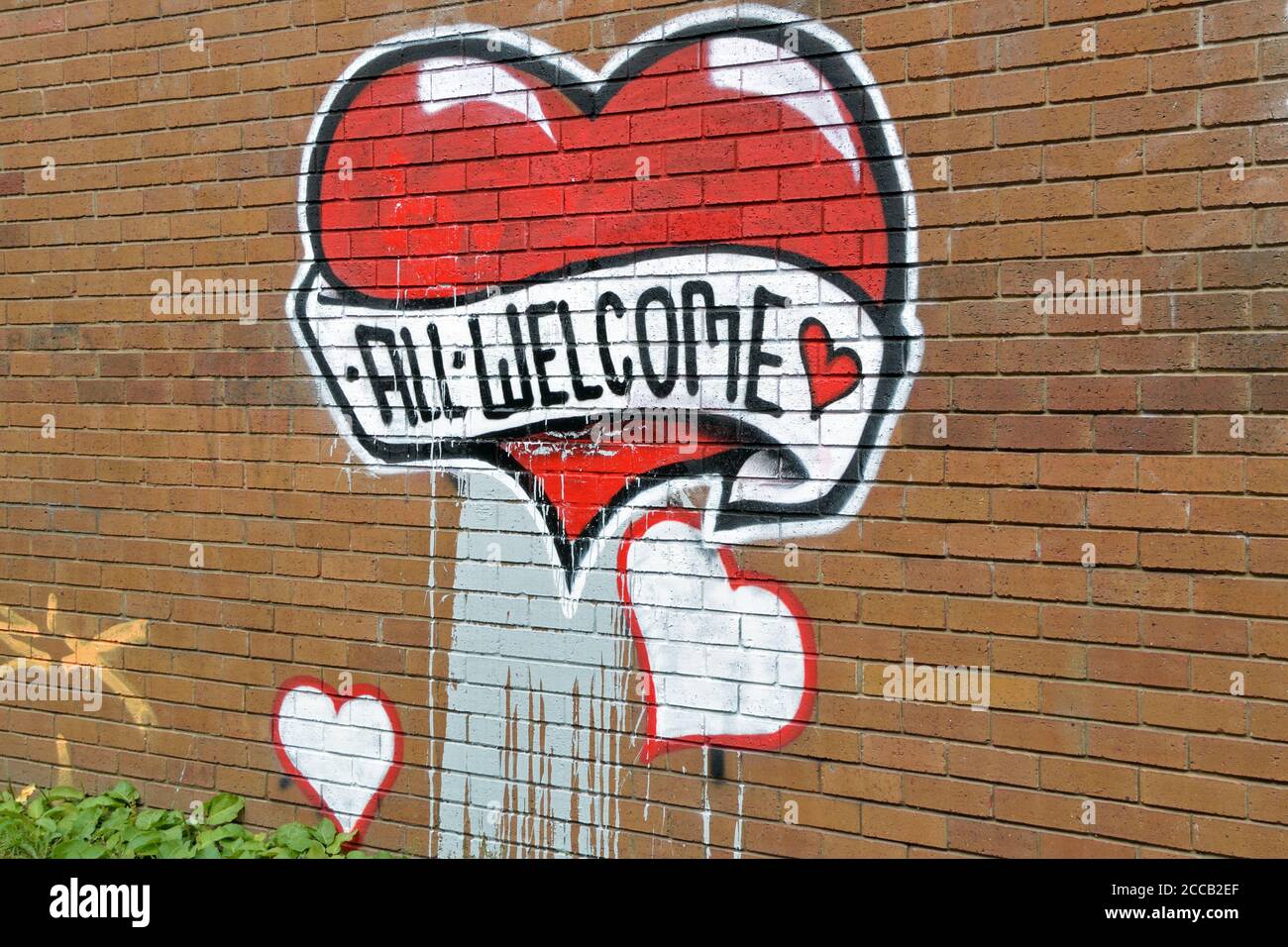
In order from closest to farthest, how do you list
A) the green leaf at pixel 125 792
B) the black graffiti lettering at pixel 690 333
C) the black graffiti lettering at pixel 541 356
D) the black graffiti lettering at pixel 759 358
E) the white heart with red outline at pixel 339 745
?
the black graffiti lettering at pixel 759 358 → the black graffiti lettering at pixel 690 333 → the black graffiti lettering at pixel 541 356 → the white heart with red outline at pixel 339 745 → the green leaf at pixel 125 792

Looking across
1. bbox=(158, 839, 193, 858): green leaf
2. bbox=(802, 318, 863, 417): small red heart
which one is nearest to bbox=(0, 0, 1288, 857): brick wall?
bbox=(802, 318, 863, 417): small red heart

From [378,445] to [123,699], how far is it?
1.65m

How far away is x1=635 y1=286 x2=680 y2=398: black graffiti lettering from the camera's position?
3930mm

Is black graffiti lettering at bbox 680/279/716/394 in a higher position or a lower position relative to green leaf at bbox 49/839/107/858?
higher

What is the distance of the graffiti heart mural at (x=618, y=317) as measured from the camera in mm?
3701

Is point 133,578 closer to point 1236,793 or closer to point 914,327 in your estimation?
point 914,327

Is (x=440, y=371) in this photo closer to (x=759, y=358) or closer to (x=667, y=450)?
(x=667, y=450)

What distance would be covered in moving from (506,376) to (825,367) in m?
1.16

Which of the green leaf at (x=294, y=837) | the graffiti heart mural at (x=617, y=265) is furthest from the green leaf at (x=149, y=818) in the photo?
the graffiti heart mural at (x=617, y=265)

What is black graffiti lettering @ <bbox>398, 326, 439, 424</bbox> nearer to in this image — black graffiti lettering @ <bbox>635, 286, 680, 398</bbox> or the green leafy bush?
black graffiti lettering @ <bbox>635, 286, 680, 398</bbox>

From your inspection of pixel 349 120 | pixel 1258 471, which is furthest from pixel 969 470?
pixel 349 120

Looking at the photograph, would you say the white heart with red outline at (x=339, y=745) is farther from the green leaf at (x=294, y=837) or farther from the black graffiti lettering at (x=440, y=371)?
the black graffiti lettering at (x=440, y=371)

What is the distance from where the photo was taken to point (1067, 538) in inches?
134

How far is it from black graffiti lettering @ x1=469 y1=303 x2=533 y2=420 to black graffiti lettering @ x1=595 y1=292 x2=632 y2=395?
0.98 ft
